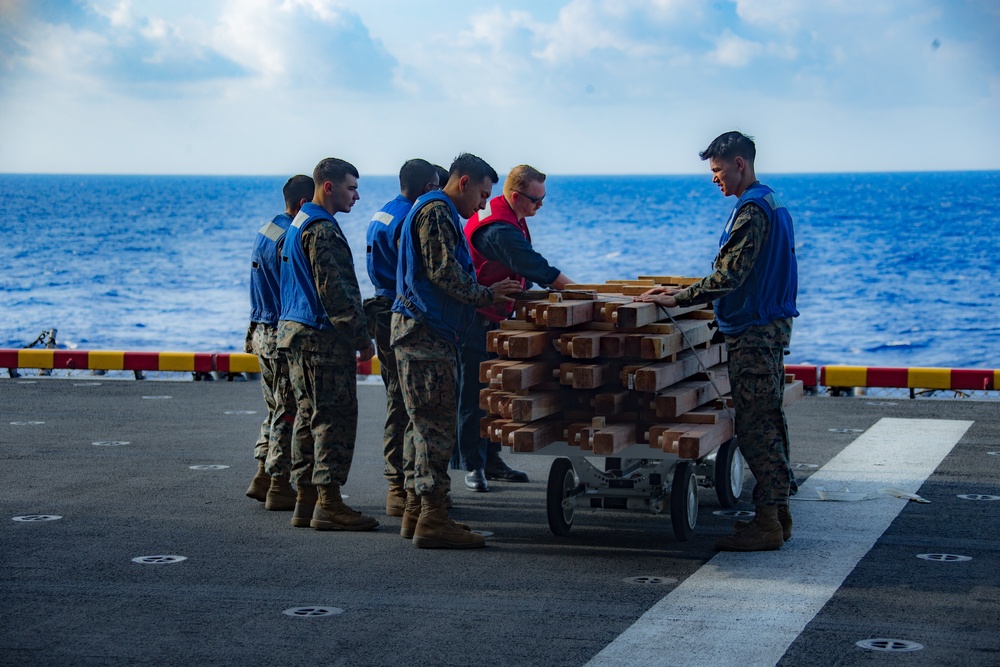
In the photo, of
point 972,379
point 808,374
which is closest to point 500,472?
point 808,374

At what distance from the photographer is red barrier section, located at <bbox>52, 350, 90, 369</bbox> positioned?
15711 mm

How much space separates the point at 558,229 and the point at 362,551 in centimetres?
8468

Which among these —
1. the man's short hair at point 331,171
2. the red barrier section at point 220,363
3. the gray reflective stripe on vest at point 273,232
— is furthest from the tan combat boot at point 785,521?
the red barrier section at point 220,363

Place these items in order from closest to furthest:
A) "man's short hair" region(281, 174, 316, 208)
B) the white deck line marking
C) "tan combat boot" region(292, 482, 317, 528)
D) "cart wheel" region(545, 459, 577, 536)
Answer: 1. the white deck line marking
2. "cart wheel" region(545, 459, 577, 536)
3. "tan combat boot" region(292, 482, 317, 528)
4. "man's short hair" region(281, 174, 316, 208)

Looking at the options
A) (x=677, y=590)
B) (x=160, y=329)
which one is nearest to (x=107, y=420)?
(x=677, y=590)

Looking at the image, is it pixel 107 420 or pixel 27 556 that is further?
pixel 107 420

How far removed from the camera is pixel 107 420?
12.3m

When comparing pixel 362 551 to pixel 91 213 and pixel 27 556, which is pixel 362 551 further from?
pixel 91 213

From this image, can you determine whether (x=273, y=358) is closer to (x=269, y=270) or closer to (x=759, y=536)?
(x=269, y=270)

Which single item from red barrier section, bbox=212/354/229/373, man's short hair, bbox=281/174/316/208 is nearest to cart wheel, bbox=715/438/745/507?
man's short hair, bbox=281/174/316/208

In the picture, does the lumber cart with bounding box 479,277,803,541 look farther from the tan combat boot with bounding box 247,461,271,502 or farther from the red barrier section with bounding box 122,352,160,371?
the red barrier section with bounding box 122,352,160,371

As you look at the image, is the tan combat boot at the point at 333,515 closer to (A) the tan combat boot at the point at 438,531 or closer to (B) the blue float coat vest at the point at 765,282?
(A) the tan combat boot at the point at 438,531

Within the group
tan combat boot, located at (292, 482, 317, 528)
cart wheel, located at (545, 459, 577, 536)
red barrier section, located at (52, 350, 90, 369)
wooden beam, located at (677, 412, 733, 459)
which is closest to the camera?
wooden beam, located at (677, 412, 733, 459)

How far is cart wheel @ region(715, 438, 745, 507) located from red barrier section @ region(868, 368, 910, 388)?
5.88 meters
